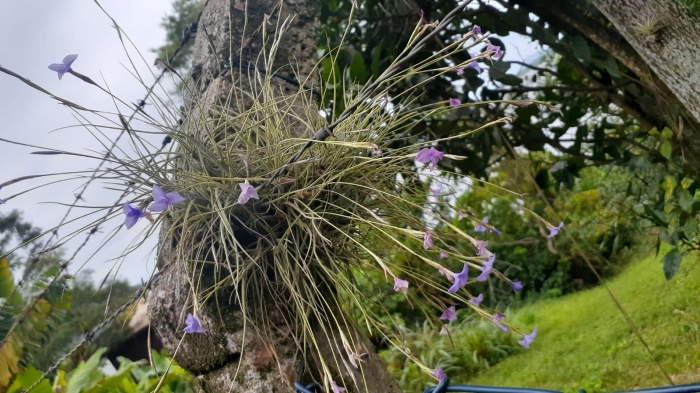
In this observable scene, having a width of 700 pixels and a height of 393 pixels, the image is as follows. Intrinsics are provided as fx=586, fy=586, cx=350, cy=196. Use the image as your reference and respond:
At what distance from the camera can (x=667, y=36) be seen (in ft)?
4.15

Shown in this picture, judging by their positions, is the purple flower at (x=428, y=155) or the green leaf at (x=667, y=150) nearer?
the purple flower at (x=428, y=155)

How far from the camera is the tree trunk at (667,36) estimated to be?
4.09 ft

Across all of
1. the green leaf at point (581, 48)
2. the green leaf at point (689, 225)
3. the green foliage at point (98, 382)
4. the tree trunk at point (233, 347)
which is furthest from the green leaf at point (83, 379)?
the green leaf at point (689, 225)

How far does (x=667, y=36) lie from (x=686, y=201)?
62 cm

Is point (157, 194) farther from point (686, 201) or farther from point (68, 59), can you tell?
point (686, 201)

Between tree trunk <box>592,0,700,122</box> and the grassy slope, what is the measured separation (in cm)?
126

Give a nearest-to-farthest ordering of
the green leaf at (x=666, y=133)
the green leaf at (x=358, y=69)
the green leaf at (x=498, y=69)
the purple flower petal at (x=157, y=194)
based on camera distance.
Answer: the purple flower petal at (x=157, y=194), the green leaf at (x=358, y=69), the green leaf at (x=498, y=69), the green leaf at (x=666, y=133)

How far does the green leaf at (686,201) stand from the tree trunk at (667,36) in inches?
18.1

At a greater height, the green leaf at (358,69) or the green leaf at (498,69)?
the green leaf at (358,69)

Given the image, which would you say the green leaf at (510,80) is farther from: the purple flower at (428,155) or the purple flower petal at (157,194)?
the purple flower petal at (157,194)

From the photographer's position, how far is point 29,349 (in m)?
2.33

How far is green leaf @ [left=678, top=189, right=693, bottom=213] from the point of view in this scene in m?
1.68

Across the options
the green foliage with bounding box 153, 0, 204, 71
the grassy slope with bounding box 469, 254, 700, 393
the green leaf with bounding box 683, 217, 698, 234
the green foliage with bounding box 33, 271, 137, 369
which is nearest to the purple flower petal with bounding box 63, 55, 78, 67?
the green foliage with bounding box 33, 271, 137, 369

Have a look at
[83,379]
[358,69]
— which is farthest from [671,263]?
[83,379]
